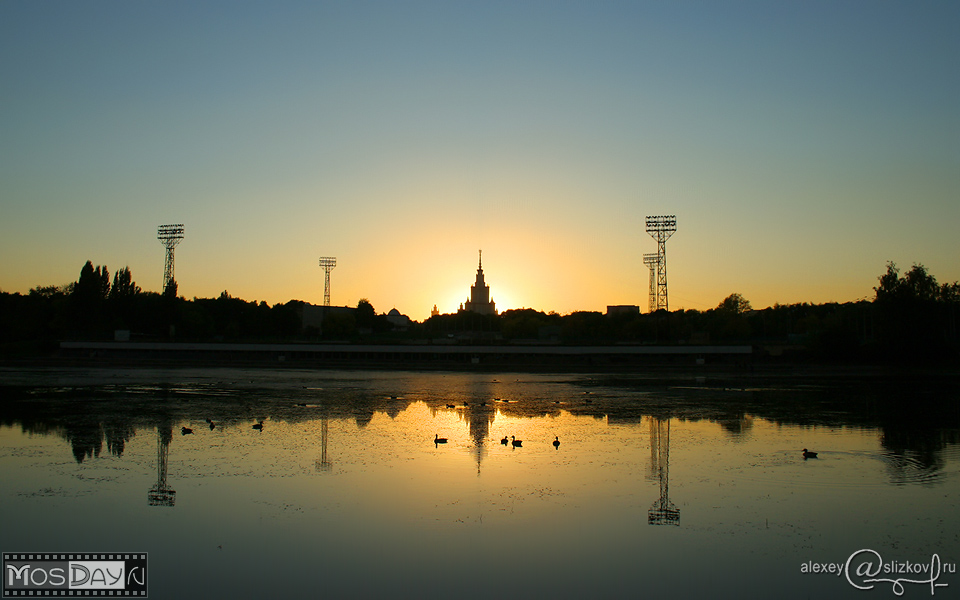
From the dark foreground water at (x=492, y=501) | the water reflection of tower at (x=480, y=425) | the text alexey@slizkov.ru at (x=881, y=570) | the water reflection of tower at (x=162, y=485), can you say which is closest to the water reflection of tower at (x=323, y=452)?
the dark foreground water at (x=492, y=501)

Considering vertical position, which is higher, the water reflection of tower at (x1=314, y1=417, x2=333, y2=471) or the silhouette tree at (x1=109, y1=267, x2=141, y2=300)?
the silhouette tree at (x1=109, y1=267, x2=141, y2=300)

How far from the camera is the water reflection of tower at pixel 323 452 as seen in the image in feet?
54.7

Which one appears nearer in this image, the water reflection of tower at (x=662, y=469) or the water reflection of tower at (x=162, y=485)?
the water reflection of tower at (x=662, y=469)

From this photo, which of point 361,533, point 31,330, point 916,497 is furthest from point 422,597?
point 31,330

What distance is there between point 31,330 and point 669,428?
8986 centimetres

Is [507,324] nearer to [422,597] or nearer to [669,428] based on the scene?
[669,428]

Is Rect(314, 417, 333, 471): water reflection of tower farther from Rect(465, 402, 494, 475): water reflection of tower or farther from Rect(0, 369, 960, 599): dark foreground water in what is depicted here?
Rect(465, 402, 494, 475): water reflection of tower

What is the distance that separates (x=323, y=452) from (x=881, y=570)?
1315 cm

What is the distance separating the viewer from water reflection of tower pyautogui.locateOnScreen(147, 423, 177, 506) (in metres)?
13.5

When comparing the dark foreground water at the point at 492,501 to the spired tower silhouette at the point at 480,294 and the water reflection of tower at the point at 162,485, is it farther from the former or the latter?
the spired tower silhouette at the point at 480,294

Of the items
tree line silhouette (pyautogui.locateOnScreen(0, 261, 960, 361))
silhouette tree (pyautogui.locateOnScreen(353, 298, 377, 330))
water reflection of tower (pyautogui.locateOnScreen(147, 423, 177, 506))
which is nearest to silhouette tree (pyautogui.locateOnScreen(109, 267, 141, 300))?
tree line silhouette (pyautogui.locateOnScreen(0, 261, 960, 361))

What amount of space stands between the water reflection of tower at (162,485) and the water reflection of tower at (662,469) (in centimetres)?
919

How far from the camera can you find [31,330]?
87.9m

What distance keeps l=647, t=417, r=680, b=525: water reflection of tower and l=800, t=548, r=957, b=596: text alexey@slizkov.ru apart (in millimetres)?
2677
